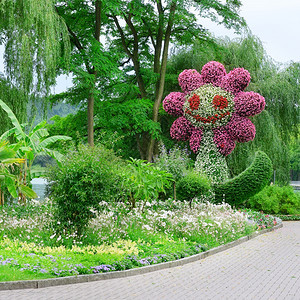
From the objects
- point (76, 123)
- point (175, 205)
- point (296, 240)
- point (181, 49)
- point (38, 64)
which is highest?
point (181, 49)

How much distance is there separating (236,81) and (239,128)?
198 cm

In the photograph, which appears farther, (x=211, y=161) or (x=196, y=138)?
(x=196, y=138)

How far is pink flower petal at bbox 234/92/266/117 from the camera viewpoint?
62.7 feet

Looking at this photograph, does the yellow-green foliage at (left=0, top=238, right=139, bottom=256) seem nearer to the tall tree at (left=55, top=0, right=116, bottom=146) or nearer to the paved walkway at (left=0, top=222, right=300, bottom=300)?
the paved walkway at (left=0, top=222, right=300, bottom=300)

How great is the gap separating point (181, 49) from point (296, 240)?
592 inches

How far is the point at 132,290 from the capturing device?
6973 millimetres

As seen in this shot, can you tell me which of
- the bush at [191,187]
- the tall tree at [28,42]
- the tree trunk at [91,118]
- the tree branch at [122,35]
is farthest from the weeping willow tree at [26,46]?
the tree branch at [122,35]

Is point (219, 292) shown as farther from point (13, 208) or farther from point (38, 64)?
point (38, 64)

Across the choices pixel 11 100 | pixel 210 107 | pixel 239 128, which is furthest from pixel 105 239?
pixel 239 128

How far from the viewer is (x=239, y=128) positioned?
19375 millimetres

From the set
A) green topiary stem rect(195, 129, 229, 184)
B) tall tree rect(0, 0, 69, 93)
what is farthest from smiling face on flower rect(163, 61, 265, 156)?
tall tree rect(0, 0, 69, 93)

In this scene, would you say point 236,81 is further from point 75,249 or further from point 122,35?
point 75,249

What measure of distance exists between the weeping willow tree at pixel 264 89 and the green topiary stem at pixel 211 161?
413cm

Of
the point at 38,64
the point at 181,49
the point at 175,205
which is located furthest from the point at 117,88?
the point at 175,205
